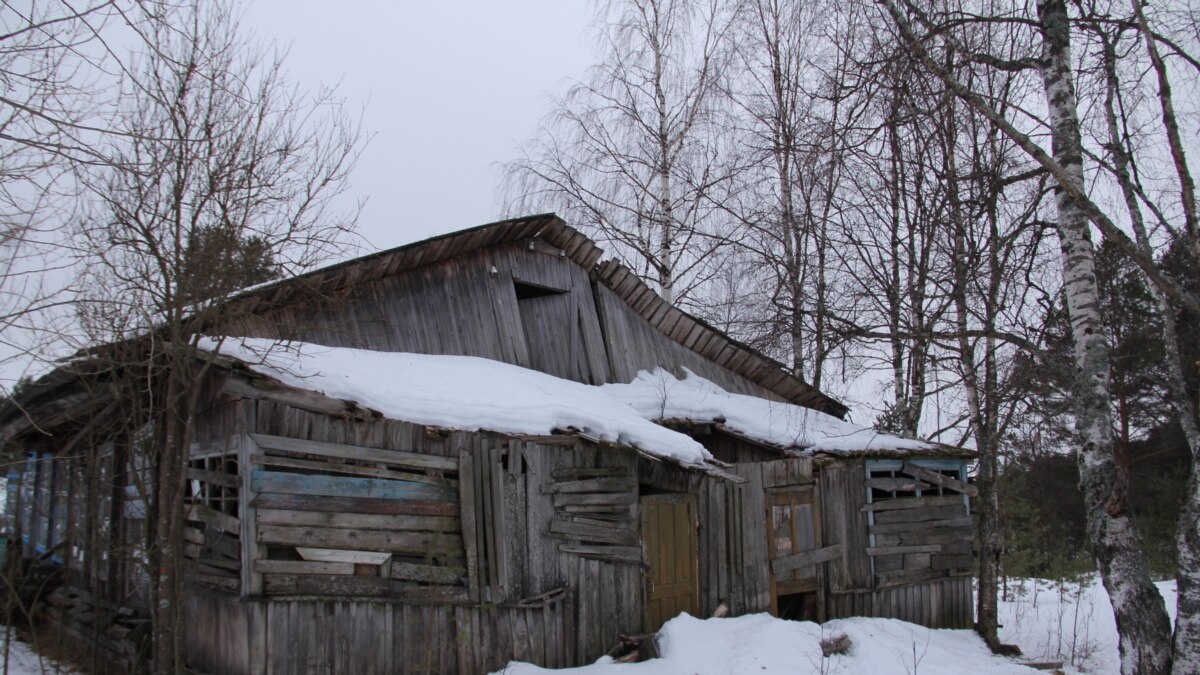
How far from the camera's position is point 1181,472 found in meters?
18.5

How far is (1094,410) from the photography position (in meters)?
7.53

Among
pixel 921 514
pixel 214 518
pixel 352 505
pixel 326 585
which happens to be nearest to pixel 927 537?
pixel 921 514

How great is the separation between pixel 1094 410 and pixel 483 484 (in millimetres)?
5948

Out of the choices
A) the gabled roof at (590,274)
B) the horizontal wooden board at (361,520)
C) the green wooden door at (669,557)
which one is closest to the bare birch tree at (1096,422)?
the green wooden door at (669,557)

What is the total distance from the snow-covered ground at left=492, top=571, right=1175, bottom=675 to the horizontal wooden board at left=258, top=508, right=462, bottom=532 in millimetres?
1656

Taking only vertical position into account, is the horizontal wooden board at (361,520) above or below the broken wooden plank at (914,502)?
above

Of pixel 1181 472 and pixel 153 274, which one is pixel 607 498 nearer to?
pixel 153 274

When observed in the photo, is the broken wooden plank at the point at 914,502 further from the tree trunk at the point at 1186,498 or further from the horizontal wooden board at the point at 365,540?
the horizontal wooden board at the point at 365,540

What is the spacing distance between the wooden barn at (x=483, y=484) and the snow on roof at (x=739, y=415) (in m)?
0.06

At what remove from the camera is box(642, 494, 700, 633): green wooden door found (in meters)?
10.5

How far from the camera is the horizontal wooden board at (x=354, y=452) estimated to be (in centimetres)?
762

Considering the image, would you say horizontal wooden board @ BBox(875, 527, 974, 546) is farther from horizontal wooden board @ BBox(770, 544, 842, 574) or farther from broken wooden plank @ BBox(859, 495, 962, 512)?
horizontal wooden board @ BBox(770, 544, 842, 574)

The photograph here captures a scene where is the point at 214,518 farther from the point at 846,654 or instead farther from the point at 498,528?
the point at 846,654

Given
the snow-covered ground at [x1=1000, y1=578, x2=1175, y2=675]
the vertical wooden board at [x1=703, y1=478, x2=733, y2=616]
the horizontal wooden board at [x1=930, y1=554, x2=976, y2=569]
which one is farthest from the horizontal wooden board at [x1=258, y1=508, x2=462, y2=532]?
the horizontal wooden board at [x1=930, y1=554, x2=976, y2=569]
